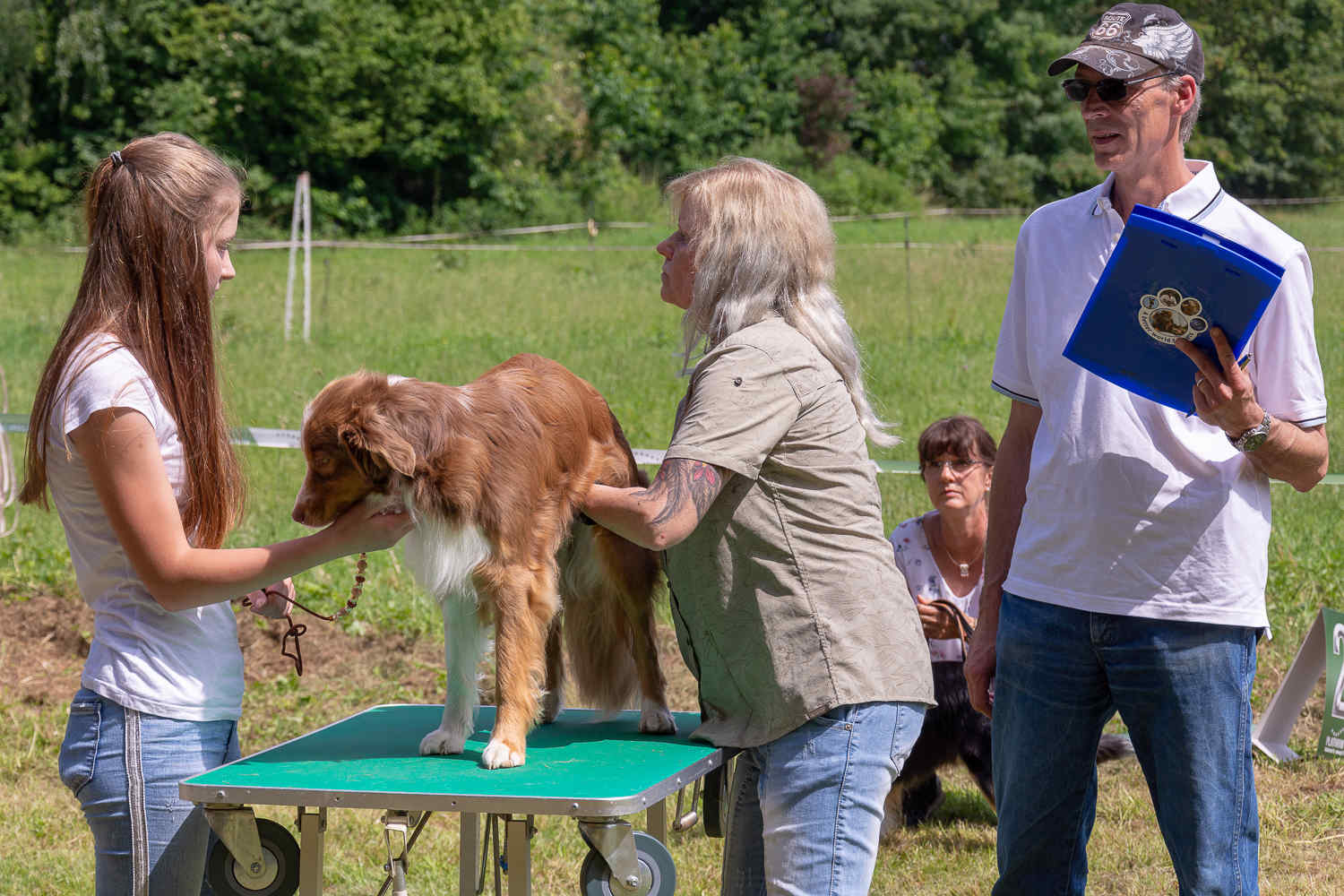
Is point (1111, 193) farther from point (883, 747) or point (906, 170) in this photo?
point (906, 170)

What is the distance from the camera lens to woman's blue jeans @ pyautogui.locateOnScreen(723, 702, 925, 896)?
8.54 ft

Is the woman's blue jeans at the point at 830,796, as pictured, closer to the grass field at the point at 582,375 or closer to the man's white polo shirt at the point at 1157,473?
the man's white polo shirt at the point at 1157,473

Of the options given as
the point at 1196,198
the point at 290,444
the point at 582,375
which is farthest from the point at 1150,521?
the point at 582,375

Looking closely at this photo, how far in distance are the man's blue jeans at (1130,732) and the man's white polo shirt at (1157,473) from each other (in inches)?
2.3

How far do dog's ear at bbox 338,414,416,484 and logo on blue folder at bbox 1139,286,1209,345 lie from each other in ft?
5.04

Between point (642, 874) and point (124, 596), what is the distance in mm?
1159

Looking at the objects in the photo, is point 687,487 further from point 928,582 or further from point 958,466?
point 928,582

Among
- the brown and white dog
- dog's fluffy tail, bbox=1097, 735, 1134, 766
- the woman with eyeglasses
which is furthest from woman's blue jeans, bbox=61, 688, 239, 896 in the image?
dog's fluffy tail, bbox=1097, 735, 1134, 766

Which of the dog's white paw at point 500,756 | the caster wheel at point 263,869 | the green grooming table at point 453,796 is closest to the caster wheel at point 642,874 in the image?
the green grooming table at point 453,796

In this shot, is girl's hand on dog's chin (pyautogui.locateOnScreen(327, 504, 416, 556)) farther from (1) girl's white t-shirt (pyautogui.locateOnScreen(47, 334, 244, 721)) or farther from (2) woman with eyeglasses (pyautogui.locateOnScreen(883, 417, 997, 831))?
(2) woman with eyeglasses (pyautogui.locateOnScreen(883, 417, 997, 831))

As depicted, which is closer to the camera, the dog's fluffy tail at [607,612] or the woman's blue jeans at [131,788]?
the woman's blue jeans at [131,788]

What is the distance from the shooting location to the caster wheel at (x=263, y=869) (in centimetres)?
285

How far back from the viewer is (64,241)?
25.5m

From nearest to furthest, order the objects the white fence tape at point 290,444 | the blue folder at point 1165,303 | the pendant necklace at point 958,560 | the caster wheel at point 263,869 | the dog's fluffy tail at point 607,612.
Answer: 1. the blue folder at point 1165,303
2. the caster wheel at point 263,869
3. the dog's fluffy tail at point 607,612
4. the pendant necklace at point 958,560
5. the white fence tape at point 290,444
